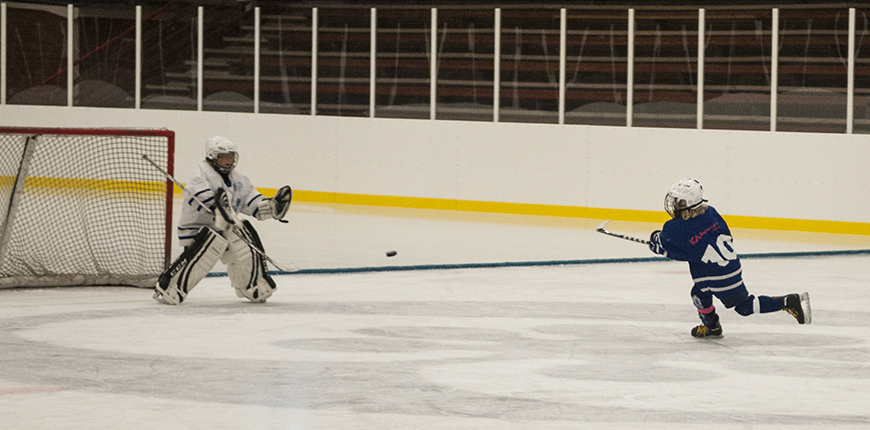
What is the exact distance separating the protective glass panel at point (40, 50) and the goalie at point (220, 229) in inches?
370

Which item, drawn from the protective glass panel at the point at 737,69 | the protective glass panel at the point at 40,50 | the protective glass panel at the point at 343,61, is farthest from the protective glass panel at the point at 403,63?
the protective glass panel at the point at 40,50

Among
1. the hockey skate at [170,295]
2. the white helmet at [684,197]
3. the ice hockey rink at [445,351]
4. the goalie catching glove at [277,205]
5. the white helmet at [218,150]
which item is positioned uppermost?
the white helmet at [218,150]

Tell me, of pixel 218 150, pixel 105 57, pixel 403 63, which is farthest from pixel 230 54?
pixel 218 150

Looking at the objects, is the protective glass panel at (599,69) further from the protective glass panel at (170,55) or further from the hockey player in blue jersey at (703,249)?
the hockey player in blue jersey at (703,249)

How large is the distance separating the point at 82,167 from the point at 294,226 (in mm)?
2777

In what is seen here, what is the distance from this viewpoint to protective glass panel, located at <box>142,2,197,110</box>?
1483 cm

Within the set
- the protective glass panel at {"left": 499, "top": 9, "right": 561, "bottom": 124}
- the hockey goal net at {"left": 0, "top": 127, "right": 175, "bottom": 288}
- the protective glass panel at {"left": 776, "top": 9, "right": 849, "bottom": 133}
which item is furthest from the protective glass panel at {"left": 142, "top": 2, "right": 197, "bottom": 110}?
the protective glass panel at {"left": 776, "top": 9, "right": 849, "bottom": 133}

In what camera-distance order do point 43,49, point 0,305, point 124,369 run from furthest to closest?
1. point 43,49
2. point 0,305
3. point 124,369

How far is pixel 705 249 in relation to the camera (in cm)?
585

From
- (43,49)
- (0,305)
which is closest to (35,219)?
(0,305)

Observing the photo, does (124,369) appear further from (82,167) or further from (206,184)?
(82,167)

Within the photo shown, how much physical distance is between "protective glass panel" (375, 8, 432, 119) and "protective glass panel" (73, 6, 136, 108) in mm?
3234

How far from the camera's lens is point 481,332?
6.21m

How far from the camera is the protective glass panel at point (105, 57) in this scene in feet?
50.0
